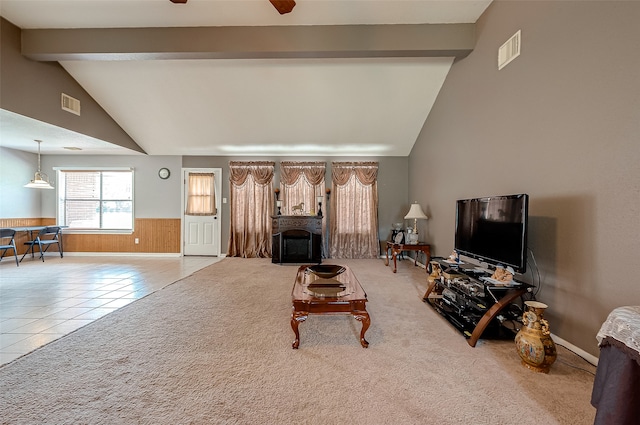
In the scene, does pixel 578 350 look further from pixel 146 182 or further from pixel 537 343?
pixel 146 182

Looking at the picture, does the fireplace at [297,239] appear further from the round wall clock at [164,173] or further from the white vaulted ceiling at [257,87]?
the round wall clock at [164,173]

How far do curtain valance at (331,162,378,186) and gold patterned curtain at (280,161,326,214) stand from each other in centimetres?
29

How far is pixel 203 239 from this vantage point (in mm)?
6375

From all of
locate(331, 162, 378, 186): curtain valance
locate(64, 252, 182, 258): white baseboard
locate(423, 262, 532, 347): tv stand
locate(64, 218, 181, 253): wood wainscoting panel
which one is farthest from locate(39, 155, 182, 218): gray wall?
locate(423, 262, 532, 347): tv stand

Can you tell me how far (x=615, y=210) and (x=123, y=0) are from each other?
4753 millimetres

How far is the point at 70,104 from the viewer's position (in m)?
4.20

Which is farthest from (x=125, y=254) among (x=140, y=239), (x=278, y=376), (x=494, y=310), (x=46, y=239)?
(x=494, y=310)

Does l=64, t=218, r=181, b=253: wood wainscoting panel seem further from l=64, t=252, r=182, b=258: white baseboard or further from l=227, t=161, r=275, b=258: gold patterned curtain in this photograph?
l=227, t=161, r=275, b=258: gold patterned curtain

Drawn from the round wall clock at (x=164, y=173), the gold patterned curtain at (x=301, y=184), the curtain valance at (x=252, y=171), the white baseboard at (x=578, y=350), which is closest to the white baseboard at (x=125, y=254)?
the round wall clock at (x=164, y=173)

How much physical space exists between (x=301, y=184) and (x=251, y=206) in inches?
48.9

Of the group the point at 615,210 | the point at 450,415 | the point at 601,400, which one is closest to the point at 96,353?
the point at 450,415

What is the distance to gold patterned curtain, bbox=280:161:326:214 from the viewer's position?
617cm

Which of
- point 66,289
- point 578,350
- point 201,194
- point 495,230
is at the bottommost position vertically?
point 66,289

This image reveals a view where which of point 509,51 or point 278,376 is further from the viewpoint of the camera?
point 509,51
